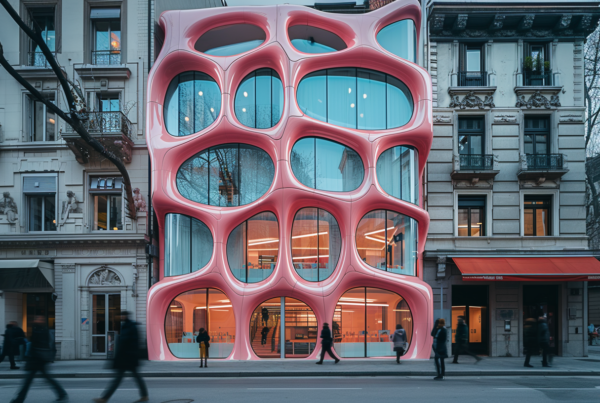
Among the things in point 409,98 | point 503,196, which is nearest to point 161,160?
point 409,98

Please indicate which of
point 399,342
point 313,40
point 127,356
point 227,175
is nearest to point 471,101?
point 313,40

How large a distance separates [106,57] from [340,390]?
18758 mm

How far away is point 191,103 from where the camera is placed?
68.9 feet

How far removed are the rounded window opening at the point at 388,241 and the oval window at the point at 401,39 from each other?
7.60m

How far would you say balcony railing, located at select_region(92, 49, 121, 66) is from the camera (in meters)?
21.4

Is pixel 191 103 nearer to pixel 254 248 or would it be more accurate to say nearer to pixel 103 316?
pixel 254 248

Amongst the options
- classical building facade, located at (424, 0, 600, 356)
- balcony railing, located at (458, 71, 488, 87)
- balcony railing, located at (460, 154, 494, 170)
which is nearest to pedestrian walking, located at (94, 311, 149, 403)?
classical building facade, located at (424, 0, 600, 356)

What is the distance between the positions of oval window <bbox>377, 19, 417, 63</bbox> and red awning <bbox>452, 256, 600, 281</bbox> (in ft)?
32.3

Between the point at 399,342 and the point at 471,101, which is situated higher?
the point at 471,101

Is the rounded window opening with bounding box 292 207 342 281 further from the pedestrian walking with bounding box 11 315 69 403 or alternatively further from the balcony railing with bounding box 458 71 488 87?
the pedestrian walking with bounding box 11 315 69 403

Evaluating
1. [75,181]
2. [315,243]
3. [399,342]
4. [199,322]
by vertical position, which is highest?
[75,181]

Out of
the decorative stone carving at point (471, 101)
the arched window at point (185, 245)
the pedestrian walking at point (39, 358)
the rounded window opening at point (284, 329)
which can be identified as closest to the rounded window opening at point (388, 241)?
the rounded window opening at point (284, 329)

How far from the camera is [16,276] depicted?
19719 mm

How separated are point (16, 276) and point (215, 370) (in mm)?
10904
